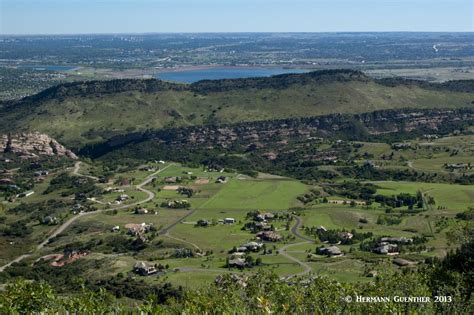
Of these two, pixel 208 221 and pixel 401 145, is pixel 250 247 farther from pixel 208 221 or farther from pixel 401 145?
pixel 401 145

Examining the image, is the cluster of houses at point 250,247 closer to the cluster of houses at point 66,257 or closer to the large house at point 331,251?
the large house at point 331,251

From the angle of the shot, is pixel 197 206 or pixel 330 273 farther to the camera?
pixel 197 206

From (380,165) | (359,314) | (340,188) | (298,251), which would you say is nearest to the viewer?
(359,314)

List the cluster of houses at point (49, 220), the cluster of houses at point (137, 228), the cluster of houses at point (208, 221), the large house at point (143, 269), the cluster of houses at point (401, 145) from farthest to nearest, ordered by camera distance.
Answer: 1. the cluster of houses at point (401, 145)
2. the cluster of houses at point (49, 220)
3. the cluster of houses at point (208, 221)
4. the cluster of houses at point (137, 228)
5. the large house at point (143, 269)

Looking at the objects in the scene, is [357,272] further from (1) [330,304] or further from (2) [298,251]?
(1) [330,304]

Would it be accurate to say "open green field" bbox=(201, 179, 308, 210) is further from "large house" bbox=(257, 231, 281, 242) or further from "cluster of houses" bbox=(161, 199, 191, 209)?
"large house" bbox=(257, 231, 281, 242)

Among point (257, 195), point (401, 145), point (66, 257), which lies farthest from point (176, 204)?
point (401, 145)

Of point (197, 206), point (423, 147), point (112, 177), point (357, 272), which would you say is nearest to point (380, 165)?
point (423, 147)

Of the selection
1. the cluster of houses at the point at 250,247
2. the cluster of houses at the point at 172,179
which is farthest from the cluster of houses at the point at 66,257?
the cluster of houses at the point at 172,179
